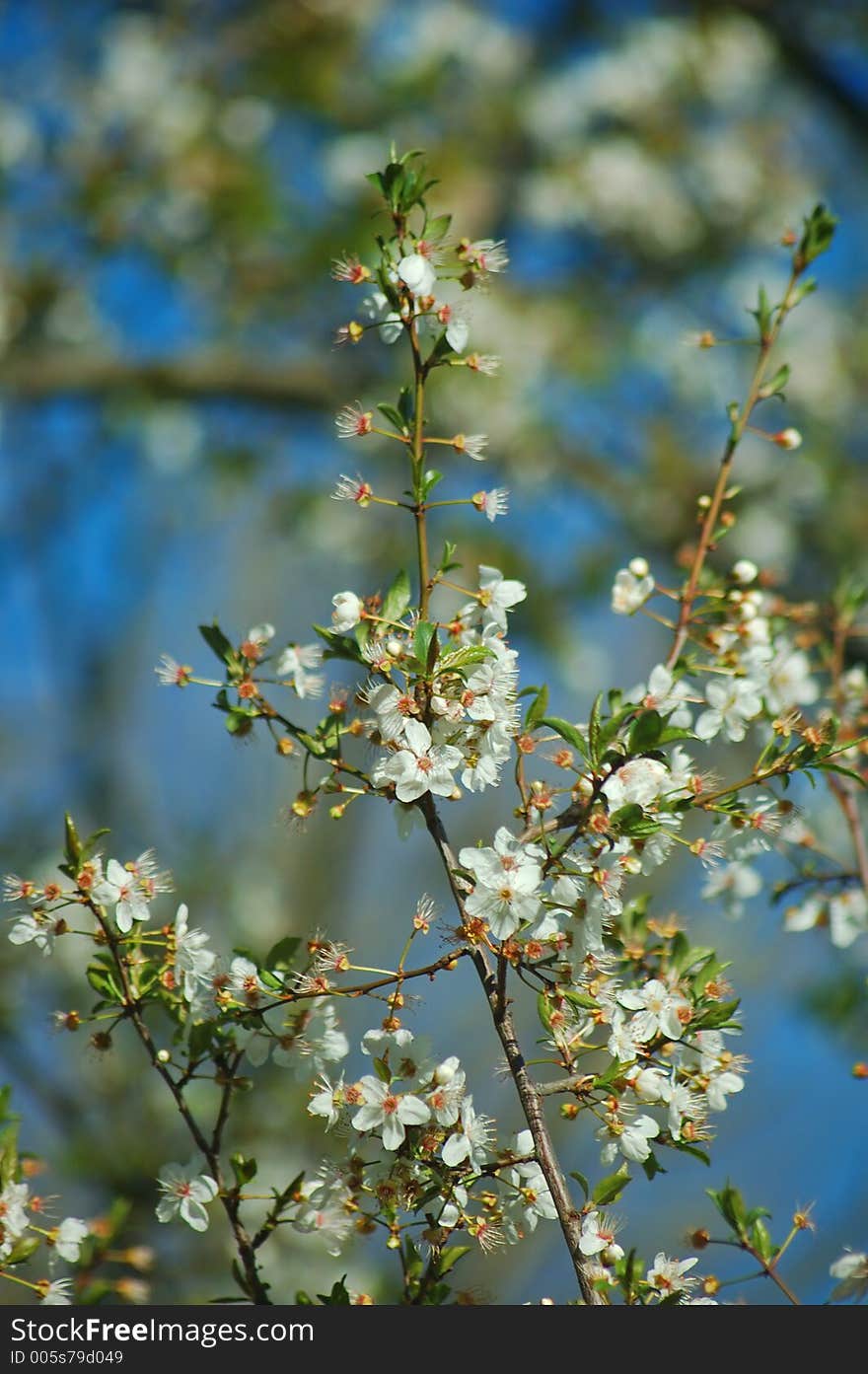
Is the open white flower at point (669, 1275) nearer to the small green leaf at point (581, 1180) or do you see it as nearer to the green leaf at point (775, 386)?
the small green leaf at point (581, 1180)

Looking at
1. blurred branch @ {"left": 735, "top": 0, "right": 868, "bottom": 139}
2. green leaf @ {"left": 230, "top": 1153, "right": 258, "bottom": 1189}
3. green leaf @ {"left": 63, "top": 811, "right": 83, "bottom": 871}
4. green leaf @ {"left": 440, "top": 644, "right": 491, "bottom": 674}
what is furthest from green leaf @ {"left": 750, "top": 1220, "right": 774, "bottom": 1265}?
blurred branch @ {"left": 735, "top": 0, "right": 868, "bottom": 139}

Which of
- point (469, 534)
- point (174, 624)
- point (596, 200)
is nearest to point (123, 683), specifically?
point (174, 624)

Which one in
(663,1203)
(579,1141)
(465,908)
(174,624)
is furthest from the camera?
(174,624)

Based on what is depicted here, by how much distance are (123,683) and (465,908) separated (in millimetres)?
7901

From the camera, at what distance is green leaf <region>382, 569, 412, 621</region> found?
1100 mm

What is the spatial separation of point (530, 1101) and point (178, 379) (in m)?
4.53

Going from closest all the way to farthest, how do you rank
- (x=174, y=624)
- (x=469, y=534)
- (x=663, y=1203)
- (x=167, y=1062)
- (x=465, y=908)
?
1. (x=465, y=908)
2. (x=167, y=1062)
3. (x=469, y=534)
4. (x=663, y=1203)
5. (x=174, y=624)

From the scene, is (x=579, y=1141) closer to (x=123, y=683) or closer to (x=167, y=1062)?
(x=123, y=683)

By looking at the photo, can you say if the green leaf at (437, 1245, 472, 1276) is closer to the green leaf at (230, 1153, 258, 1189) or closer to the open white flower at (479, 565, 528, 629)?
the green leaf at (230, 1153, 258, 1189)

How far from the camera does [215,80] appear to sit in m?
5.45

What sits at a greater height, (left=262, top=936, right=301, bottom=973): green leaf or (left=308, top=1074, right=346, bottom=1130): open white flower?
(left=262, top=936, right=301, bottom=973): green leaf

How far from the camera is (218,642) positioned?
3.78ft

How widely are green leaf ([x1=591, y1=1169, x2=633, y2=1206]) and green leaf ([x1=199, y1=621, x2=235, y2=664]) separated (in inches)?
22.6

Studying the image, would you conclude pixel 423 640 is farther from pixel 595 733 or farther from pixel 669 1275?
pixel 669 1275
